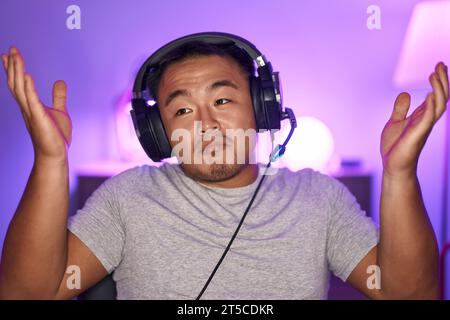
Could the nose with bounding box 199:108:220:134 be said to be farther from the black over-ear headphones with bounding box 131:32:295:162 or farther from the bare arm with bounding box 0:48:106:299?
the bare arm with bounding box 0:48:106:299

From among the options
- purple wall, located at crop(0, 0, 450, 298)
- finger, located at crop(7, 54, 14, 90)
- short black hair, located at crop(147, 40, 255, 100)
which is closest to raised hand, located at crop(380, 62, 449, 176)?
short black hair, located at crop(147, 40, 255, 100)

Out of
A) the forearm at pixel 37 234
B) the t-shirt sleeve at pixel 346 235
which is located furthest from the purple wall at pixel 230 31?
the forearm at pixel 37 234

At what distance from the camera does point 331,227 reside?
3.54 ft

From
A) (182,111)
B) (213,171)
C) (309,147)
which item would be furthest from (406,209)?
(309,147)

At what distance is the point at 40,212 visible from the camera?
0.84 metres

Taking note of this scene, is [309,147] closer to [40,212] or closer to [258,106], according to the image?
[258,106]

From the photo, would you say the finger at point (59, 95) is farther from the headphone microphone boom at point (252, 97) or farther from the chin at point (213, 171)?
the chin at point (213, 171)

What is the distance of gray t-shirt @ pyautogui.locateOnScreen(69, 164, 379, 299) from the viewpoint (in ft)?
3.26

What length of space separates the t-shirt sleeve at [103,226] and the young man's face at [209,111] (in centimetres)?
19

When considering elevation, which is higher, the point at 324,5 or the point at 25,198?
the point at 324,5

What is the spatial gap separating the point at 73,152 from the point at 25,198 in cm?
108

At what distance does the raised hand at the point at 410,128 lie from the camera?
2.66ft
